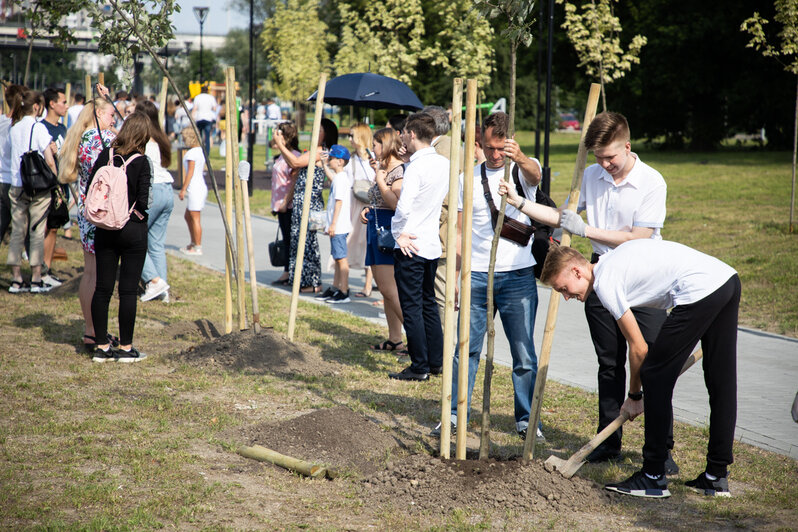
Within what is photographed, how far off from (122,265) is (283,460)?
2.71 meters

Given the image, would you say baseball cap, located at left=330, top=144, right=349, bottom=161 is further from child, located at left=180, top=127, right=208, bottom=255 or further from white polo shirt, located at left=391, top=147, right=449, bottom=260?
white polo shirt, located at left=391, top=147, right=449, bottom=260

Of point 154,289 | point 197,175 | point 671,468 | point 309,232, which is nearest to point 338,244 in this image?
point 309,232

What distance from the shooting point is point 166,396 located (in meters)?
5.82

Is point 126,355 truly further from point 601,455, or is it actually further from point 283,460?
point 601,455

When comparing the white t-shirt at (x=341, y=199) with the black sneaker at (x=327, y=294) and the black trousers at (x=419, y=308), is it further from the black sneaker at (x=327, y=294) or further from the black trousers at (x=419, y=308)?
the black trousers at (x=419, y=308)

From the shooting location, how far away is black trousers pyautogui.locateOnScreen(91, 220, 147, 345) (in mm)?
6379

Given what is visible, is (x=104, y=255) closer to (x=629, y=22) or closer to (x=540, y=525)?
(x=540, y=525)

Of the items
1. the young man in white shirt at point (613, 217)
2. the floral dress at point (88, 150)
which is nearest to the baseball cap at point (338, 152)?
the floral dress at point (88, 150)

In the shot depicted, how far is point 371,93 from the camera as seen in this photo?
9188 millimetres

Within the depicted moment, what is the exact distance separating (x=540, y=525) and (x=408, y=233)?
2700 millimetres

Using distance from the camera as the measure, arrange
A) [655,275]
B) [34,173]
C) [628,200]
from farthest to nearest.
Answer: [34,173]
[628,200]
[655,275]

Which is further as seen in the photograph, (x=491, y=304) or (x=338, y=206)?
(x=338, y=206)

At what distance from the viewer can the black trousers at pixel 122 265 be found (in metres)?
6.38

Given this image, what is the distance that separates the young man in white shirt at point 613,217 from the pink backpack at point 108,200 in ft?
11.4
